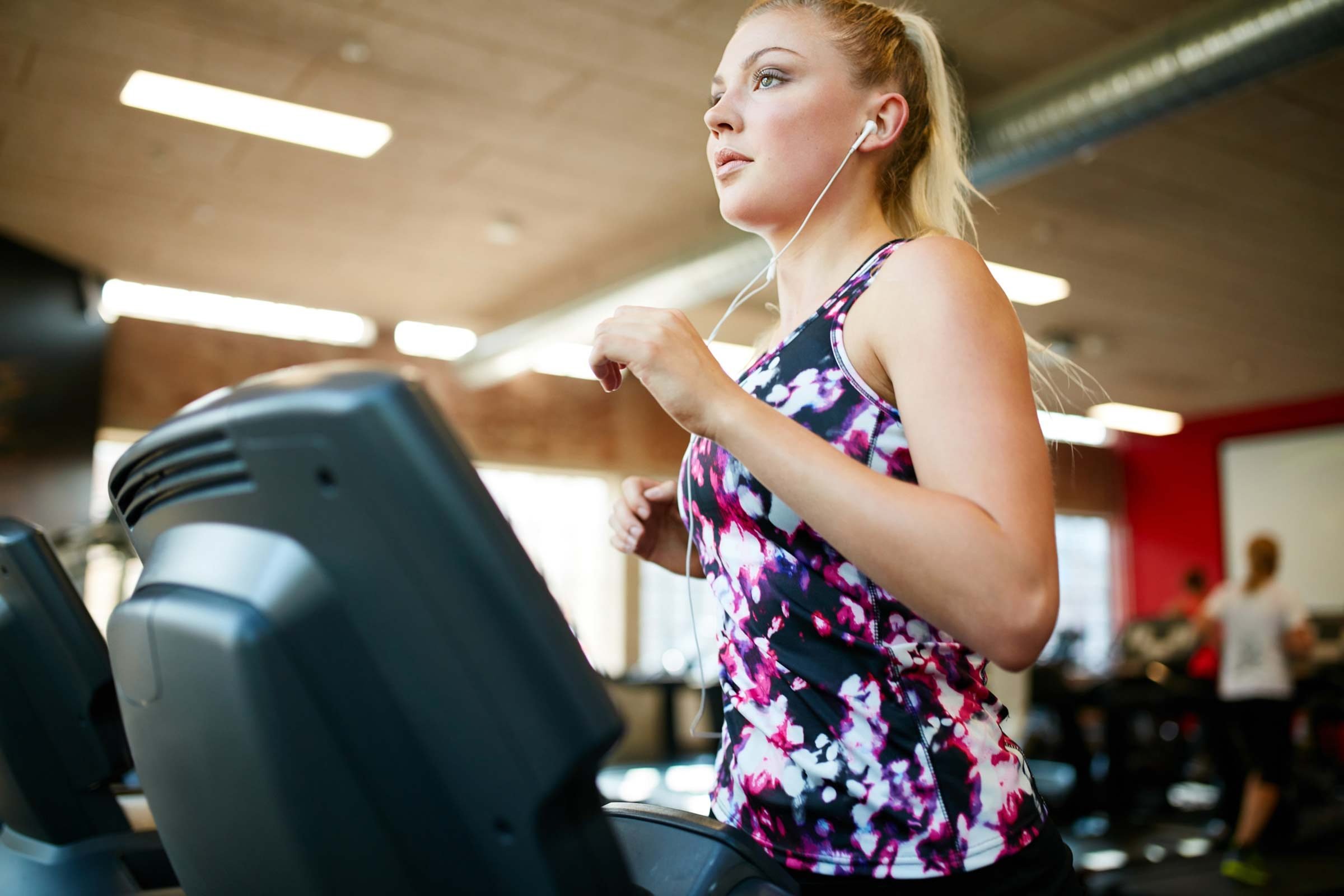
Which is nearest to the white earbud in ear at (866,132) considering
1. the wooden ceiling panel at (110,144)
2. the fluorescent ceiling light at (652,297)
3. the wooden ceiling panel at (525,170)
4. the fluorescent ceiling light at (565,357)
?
the wooden ceiling panel at (525,170)

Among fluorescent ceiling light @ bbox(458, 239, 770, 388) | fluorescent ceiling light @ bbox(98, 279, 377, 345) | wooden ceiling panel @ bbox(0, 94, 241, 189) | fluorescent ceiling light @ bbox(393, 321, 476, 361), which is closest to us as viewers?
wooden ceiling panel @ bbox(0, 94, 241, 189)

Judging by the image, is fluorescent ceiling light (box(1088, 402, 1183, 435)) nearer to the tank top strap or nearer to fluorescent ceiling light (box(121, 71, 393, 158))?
fluorescent ceiling light (box(121, 71, 393, 158))

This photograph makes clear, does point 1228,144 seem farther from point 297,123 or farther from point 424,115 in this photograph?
point 297,123

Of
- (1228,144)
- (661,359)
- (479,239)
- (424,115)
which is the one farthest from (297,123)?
(661,359)

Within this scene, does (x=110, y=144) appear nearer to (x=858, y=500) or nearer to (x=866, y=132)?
(x=866, y=132)

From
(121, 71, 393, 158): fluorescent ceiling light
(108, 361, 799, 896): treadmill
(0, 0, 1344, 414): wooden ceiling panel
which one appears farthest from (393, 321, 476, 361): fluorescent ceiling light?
(108, 361, 799, 896): treadmill

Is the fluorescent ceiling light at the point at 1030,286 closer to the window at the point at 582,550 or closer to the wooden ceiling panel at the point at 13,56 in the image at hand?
the window at the point at 582,550

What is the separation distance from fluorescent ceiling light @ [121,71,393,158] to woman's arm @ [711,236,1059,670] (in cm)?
473

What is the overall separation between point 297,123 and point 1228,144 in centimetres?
442

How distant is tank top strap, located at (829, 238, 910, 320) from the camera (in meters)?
0.82

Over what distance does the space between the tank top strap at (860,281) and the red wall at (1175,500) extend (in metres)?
12.0

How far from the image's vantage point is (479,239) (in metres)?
6.61

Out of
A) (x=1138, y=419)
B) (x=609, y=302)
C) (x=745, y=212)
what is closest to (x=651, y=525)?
(x=745, y=212)

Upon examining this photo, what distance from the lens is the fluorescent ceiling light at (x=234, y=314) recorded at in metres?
7.70
